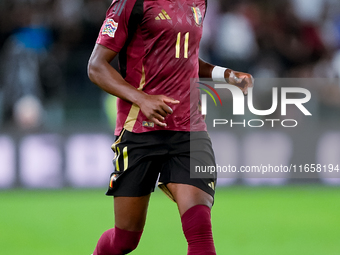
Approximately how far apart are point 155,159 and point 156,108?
0.54 metres

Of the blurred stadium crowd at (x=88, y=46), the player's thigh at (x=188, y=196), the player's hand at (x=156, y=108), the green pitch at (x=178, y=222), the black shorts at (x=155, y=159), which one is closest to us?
the player's hand at (x=156, y=108)

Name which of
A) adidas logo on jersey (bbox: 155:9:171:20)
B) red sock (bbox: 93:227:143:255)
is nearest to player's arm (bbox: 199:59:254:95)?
adidas logo on jersey (bbox: 155:9:171:20)

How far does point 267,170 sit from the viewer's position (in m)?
9.91

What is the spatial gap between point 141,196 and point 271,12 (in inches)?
305

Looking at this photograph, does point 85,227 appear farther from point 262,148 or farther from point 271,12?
point 271,12

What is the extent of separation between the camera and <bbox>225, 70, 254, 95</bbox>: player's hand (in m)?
3.93

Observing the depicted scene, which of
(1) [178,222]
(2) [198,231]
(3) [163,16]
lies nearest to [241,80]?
(3) [163,16]

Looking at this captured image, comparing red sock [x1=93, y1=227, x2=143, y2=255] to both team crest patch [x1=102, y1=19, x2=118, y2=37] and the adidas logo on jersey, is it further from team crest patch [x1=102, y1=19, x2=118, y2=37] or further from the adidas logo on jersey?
the adidas logo on jersey

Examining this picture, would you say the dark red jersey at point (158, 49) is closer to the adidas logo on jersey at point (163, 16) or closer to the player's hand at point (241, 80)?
the adidas logo on jersey at point (163, 16)

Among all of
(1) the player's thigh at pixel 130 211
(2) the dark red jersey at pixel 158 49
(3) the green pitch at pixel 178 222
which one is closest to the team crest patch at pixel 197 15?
(2) the dark red jersey at pixel 158 49

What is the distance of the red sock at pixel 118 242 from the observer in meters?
3.96

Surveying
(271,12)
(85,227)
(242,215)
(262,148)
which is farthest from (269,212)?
(271,12)

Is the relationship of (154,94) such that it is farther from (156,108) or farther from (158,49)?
(156,108)

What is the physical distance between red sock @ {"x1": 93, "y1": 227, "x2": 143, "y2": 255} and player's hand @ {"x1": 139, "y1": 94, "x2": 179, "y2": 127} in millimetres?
904
